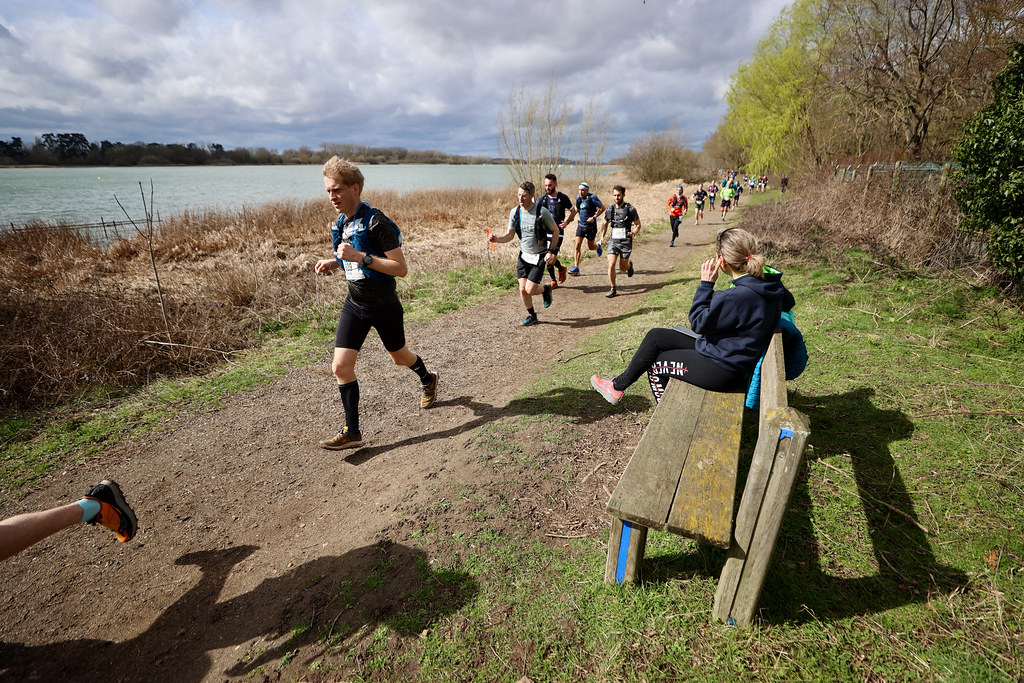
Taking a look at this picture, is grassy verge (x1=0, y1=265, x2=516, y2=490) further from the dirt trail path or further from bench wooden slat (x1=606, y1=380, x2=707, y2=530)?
bench wooden slat (x1=606, y1=380, x2=707, y2=530)

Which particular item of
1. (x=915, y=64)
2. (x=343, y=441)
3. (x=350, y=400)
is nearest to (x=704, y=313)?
(x=350, y=400)

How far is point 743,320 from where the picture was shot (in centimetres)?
297

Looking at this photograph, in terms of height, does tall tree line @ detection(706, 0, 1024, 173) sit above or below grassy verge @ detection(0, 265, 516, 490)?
above

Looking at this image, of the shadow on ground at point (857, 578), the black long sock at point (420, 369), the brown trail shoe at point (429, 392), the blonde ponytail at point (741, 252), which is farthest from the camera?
the brown trail shoe at point (429, 392)

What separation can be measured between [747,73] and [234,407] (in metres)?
34.0

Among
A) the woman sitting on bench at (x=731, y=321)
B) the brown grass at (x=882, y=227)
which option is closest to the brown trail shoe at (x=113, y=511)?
the woman sitting on bench at (x=731, y=321)

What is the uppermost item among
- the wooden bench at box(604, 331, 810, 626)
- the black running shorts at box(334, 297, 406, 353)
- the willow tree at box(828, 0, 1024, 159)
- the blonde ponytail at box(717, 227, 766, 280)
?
the willow tree at box(828, 0, 1024, 159)

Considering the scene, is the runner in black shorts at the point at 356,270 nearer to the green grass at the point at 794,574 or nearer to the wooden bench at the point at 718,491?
the green grass at the point at 794,574

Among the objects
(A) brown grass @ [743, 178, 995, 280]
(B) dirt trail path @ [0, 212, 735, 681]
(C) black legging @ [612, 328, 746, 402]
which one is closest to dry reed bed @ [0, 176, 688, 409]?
(B) dirt trail path @ [0, 212, 735, 681]

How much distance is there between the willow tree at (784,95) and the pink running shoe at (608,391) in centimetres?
2256

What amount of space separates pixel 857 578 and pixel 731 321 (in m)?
1.54

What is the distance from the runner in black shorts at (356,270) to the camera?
345 cm

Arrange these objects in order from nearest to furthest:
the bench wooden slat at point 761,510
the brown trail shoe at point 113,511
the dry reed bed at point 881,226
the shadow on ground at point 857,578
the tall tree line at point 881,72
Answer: the bench wooden slat at point 761,510
the shadow on ground at point 857,578
the brown trail shoe at point 113,511
the dry reed bed at point 881,226
the tall tree line at point 881,72

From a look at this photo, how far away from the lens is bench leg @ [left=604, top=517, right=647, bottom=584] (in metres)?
2.23
